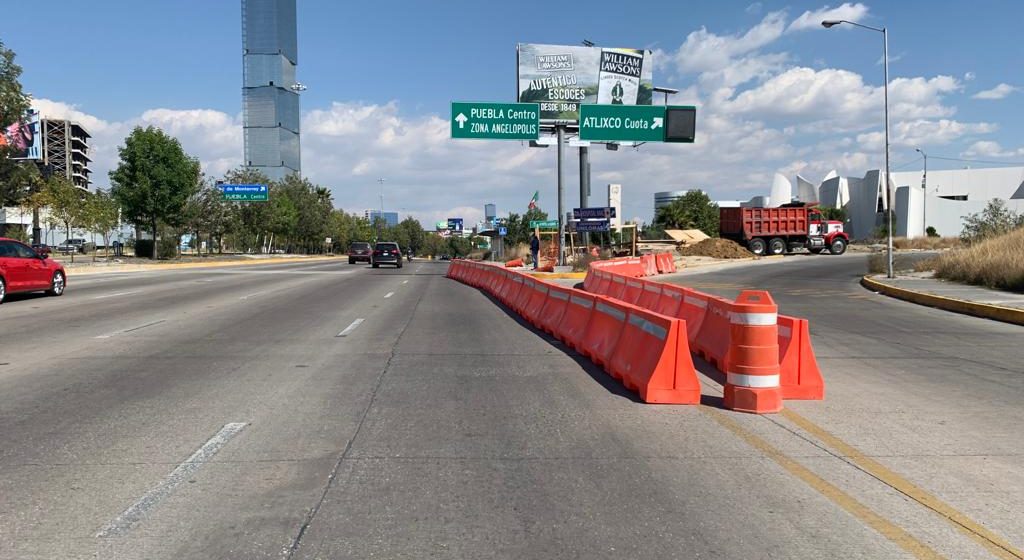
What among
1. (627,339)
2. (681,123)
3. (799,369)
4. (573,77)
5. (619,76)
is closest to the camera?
(799,369)

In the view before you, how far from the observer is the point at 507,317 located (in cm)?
1609

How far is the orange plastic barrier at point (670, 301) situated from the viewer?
11891mm

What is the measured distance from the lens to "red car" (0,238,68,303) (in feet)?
60.4

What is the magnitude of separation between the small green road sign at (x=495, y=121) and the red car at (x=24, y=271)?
17198 mm

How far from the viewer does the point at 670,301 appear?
1241cm

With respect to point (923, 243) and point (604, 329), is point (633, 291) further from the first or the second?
point (923, 243)

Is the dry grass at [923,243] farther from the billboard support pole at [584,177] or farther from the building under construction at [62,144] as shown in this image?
the building under construction at [62,144]

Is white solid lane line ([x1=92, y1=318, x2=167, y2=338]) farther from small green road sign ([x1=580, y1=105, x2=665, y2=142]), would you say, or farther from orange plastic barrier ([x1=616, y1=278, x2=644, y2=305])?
small green road sign ([x1=580, y1=105, x2=665, y2=142])

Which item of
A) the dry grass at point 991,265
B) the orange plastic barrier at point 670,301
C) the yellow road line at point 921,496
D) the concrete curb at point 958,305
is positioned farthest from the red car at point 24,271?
the dry grass at point 991,265

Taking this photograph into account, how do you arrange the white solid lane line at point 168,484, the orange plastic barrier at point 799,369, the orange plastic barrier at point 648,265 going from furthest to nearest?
the orange plastic barrier at point 648,265 → the orange plastic barrier at point 799,369 → the white solid lane line at point 168,484

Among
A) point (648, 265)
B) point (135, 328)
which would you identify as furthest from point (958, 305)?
point (648, 265)

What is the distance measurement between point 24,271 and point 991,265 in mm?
26458

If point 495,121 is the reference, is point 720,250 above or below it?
below

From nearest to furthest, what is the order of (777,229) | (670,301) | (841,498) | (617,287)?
(841,498)
(670,301)
(617,287)
(777,229)
